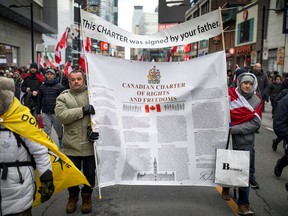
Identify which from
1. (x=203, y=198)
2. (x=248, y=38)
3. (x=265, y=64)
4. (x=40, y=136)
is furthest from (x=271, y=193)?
(x=248, y=38)

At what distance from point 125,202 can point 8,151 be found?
2.55 meters

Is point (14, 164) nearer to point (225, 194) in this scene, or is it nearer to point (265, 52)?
point (225, 194)

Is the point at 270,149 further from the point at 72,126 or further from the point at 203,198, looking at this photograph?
the point at 72,126

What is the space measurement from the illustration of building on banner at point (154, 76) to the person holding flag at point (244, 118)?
1.01m

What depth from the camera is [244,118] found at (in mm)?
4250

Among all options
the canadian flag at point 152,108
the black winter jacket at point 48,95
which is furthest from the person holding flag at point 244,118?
the black winter jacket at point 48,95

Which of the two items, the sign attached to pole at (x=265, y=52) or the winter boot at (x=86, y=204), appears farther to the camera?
the sign attached to pole at (x=265, y=52)

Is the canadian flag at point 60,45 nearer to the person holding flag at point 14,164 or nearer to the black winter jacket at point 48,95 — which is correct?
the black winter jacket at point 48,95

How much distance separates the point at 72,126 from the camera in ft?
13.7

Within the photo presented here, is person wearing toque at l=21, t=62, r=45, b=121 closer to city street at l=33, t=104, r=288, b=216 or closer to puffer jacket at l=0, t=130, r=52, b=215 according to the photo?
city street at l=33, t=104, r=288, b=216

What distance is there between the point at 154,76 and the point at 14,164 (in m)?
2.09

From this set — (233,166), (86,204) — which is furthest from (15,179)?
(233,166)

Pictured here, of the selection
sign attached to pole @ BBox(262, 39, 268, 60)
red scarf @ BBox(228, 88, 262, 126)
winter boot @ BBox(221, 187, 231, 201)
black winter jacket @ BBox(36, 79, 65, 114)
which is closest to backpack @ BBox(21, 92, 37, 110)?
black winter jacket @ BBox(36, 79, 65, 114)

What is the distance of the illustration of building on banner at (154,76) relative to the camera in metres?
4.18
